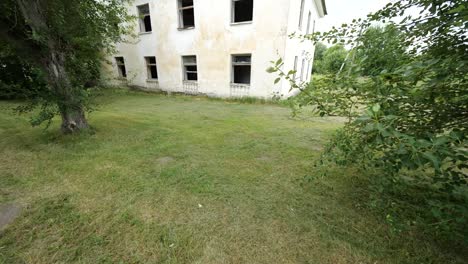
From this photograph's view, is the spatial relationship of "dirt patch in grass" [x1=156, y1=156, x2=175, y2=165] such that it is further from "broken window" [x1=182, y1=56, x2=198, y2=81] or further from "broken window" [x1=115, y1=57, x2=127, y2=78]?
"broken window" [x1=115, y1=57, x2=127, y2=78]

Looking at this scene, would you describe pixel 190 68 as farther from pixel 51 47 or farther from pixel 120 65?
pixel 51 47

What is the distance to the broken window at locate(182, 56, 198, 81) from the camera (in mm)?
9672

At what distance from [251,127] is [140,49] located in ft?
31.2

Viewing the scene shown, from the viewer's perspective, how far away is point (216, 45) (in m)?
8.62

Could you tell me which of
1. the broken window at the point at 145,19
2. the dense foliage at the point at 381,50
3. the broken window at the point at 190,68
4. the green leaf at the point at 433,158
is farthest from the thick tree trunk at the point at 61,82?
the broken window at the point at 145,19

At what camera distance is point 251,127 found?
4.63m

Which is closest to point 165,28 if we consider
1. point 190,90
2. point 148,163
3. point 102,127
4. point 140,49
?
point 140,49

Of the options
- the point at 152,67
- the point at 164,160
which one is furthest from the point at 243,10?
the point at 164,160

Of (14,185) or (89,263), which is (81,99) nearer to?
(14,185)

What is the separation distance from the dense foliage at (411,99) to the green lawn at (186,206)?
0.48 m

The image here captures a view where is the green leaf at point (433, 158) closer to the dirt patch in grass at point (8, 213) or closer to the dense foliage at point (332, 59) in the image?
the dense foliage at point (332, 59)

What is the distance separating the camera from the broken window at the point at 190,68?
31.7ft

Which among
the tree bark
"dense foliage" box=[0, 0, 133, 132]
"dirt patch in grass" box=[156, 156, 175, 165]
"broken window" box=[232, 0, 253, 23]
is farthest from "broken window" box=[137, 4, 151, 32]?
"dirt patch in grass" box=[156, 156, 175, 165]

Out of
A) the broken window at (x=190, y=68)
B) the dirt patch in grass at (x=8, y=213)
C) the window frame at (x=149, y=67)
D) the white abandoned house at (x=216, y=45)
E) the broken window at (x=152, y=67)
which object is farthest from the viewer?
the broken window at (x=152, y=67)
